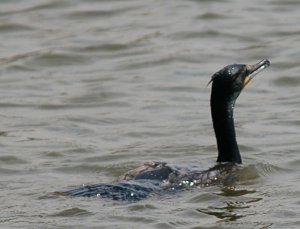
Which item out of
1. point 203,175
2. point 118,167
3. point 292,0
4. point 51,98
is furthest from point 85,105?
point 292,0

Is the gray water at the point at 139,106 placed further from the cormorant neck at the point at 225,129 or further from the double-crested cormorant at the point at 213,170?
the cormorant neck at the point at 225,129

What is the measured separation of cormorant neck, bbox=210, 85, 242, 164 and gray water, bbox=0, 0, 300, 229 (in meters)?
0.26

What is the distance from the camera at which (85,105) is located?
15102 millimetres

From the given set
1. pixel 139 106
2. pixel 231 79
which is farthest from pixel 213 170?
pixel 139 106

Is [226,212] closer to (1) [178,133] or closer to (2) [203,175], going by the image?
(2) [203,175]

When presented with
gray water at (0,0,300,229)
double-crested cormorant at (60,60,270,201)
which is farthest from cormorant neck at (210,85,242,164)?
gray water at (0,0,300,229)

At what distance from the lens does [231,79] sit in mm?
11594

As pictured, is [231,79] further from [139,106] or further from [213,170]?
[139,106]

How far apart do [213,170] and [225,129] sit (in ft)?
1.56

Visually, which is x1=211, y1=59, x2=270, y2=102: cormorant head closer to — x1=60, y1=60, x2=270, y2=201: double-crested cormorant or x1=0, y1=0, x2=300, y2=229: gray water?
x1=60, y1=60, x2=270, y2=201: double-crested cormorant

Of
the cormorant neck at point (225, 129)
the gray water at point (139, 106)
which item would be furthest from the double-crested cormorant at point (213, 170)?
the gray water at point (139, 106)

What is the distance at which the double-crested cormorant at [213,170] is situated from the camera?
10859 mm

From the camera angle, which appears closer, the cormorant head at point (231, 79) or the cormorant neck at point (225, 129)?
the cormorant head at point (231, 79)

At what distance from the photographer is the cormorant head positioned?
37.8 feet
